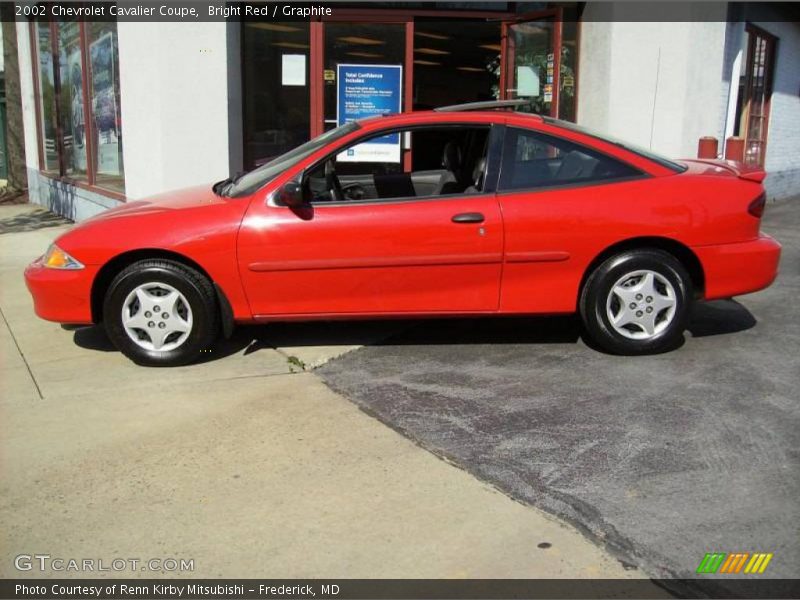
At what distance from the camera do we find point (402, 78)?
902 cm

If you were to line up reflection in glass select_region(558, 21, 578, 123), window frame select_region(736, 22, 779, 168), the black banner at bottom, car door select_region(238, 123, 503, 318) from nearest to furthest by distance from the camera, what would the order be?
the black banner at bottom < car door select_region(238, 123, 503, 318) < reflection in glass select_region(558, 21, 578, 123) < window frame select_region(736, 22, 779, 168)

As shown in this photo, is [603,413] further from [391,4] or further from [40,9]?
[40,9]

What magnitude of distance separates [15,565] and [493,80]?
27.0 feet

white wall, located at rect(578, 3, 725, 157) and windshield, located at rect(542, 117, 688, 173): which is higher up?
white wall, located at rect(578, 3, 725, 157)

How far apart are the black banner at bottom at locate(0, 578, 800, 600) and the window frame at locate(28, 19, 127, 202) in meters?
7.35

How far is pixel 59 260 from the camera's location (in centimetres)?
499

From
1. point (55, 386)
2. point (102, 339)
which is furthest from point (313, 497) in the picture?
point (102, 339)

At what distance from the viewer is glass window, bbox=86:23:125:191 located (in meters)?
9.89

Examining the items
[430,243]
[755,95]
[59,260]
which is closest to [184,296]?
[59,260]

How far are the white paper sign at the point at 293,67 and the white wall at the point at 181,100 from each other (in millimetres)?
683

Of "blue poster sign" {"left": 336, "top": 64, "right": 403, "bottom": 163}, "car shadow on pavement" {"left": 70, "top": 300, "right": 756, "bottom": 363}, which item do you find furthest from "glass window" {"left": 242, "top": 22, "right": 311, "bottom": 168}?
"car shadow on pavement" {"left": 70, "top": 300, "right": 756, "bottom": 363}

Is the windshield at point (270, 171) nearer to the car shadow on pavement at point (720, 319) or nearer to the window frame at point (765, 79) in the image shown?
the car shadow on pavement at point (720, 319)

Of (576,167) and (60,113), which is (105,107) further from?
(576,167)

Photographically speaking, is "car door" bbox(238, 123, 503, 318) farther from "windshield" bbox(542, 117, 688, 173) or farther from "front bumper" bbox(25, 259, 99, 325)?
"front bumper" bbox(25, 259, 99, 325)
